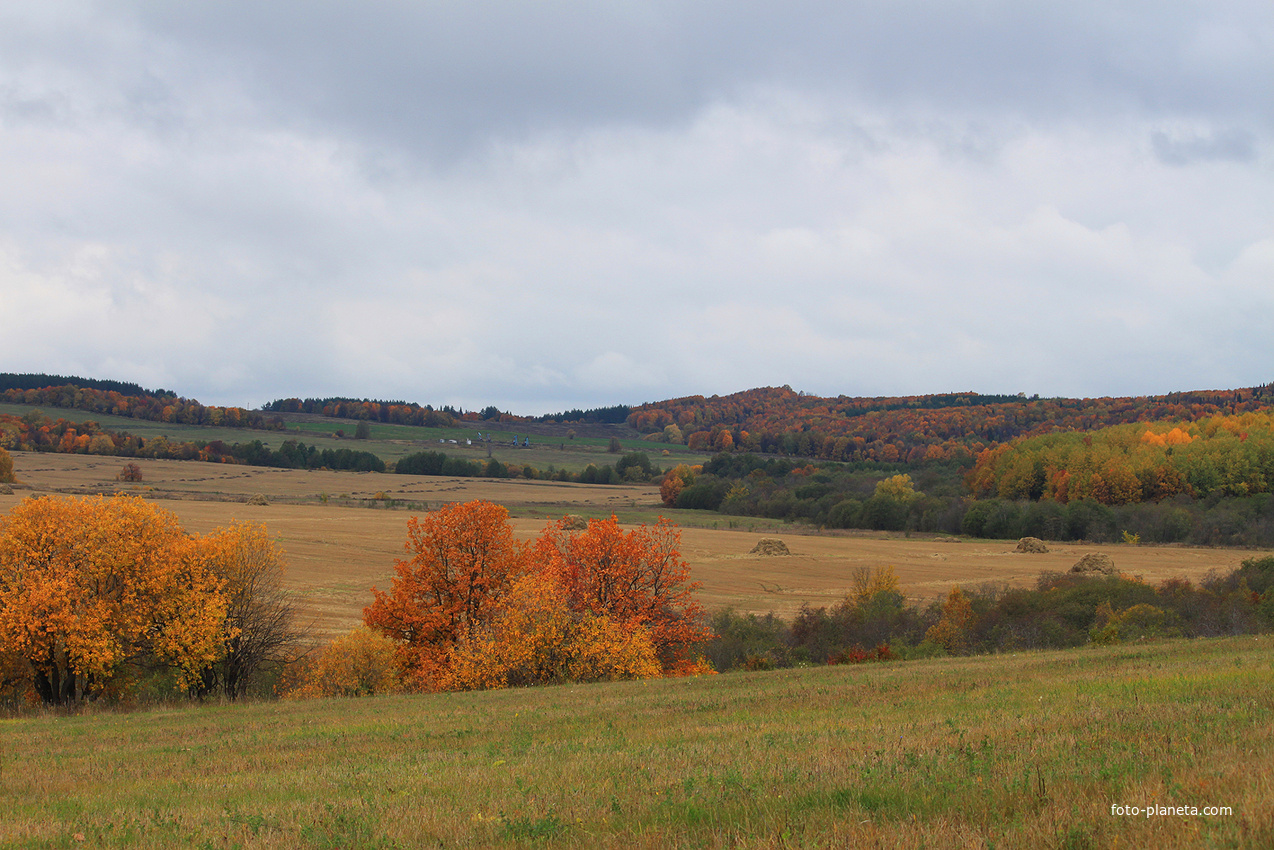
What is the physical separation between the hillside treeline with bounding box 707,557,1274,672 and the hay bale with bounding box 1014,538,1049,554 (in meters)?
36.2

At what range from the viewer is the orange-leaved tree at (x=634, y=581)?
4000 cm

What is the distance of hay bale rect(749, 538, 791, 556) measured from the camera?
89125mm

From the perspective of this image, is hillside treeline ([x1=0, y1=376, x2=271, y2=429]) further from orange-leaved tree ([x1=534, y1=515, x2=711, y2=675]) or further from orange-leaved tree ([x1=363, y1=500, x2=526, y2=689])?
orange-leaved tree ([x1=534, y1=515, x2=711, y2=675])

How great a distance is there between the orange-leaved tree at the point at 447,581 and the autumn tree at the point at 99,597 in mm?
8642

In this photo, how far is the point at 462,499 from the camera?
122375 mm

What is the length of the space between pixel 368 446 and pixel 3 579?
147689mm

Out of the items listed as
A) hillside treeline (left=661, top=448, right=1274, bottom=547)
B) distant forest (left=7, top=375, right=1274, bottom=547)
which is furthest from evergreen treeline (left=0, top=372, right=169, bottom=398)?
hillside treeline (left=661, top=448, right=1274, bottom=547)

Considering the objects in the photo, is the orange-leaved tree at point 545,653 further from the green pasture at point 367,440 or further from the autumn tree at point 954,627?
the green pasture at point 367,440

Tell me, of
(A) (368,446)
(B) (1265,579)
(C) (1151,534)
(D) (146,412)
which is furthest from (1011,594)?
(D) (146,412)

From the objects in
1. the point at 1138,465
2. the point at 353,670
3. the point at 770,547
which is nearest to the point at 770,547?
the point at 770,547

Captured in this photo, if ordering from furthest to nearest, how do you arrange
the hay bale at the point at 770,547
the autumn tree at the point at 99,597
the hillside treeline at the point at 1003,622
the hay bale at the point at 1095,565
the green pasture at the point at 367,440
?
the green pasture at the point at 367,440 → the hay bale at the point at 770,547 → the hay bale at the point at 1095,565 → the hillside treeline at the point at 1003,622 → the autumn tree at the point at 99,597

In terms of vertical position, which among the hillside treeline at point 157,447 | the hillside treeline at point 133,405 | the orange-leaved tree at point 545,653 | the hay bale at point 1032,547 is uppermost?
the hillside treeline at point 133,405

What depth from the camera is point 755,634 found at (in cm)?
4716

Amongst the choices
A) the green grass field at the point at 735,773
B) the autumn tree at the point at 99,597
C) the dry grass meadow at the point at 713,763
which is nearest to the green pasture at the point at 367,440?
the autumn tree at the point at 99,597
